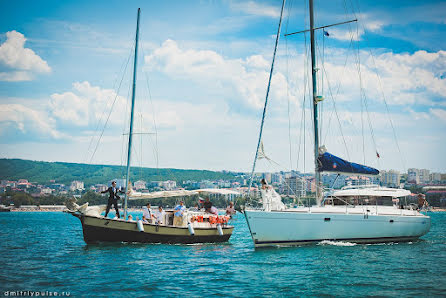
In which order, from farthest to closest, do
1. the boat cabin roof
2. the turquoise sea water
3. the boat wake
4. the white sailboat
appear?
the boat cabin roof < the boat wake < the white sailboat < the turquoise sea water

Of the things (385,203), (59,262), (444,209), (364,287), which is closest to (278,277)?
(364,287)

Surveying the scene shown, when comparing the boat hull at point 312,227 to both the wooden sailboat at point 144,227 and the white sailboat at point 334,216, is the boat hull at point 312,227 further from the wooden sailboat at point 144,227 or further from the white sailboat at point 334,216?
the wooden sailboat at point 144,227

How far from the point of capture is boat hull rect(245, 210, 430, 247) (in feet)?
74.9

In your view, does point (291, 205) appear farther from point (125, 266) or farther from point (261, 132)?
point (125, 266)

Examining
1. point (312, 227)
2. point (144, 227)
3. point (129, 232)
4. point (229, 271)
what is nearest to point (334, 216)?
point (312, 227)

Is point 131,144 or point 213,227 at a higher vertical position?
point 131,144

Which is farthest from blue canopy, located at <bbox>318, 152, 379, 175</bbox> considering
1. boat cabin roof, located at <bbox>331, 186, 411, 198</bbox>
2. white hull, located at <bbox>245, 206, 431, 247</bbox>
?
white hull, located at <bbox>245, 206, 431, 247</bbox>

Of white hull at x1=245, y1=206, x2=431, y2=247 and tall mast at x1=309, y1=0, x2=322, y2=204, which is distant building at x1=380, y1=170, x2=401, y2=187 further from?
tall mast at x1=309, y1=0, x2=322, y2=204

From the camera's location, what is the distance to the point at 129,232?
25.7m

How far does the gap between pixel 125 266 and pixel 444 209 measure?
180734 mm

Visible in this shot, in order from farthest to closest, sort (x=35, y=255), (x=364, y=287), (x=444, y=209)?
1. (x=444, y=209)
2. (x=35, y=255)
3. (x=364, y=287)

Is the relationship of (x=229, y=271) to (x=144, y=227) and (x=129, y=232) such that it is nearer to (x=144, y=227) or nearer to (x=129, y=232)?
(x=144, y=227)

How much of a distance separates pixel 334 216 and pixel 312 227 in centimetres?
151

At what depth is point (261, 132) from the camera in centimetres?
2556
